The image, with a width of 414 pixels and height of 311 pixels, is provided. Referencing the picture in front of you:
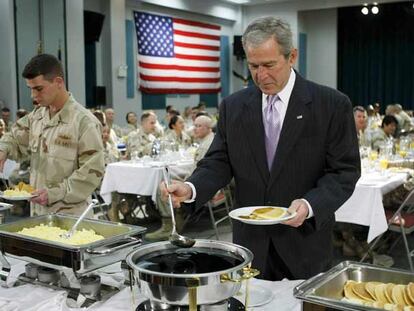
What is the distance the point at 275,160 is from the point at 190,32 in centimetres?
1174

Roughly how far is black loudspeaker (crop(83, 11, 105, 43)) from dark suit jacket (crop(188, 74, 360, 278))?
9.08 metres

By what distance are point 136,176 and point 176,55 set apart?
7868 mm

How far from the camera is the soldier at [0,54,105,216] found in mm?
2314

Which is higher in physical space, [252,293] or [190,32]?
[190,32]

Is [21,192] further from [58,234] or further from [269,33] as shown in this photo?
[269,33]

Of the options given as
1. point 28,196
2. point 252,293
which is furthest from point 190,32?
point 252,293

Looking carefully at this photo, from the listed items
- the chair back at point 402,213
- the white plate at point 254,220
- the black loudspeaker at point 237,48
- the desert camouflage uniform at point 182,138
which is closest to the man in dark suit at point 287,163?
the white plate at point 254,220

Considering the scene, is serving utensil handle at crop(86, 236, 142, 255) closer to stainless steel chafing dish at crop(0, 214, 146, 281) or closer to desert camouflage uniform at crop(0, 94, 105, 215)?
stainless steel chafing dish at crop(0, 214, 146, 281)

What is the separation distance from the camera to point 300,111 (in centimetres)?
180

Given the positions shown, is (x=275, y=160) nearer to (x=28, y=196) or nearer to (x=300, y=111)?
(x=300, y=111)

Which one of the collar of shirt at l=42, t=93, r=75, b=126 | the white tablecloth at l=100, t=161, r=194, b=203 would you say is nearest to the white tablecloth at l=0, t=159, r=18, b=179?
the white tablecloth at l=100, t=161, r=194, b=203

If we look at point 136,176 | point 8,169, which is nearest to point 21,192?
point 136,176

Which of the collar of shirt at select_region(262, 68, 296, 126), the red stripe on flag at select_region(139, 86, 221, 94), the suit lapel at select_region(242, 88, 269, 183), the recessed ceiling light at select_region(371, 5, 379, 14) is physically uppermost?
the recessed ceiling light at select_region(371, 5, 379, 14)

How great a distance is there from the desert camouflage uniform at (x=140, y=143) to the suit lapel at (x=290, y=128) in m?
4.76
